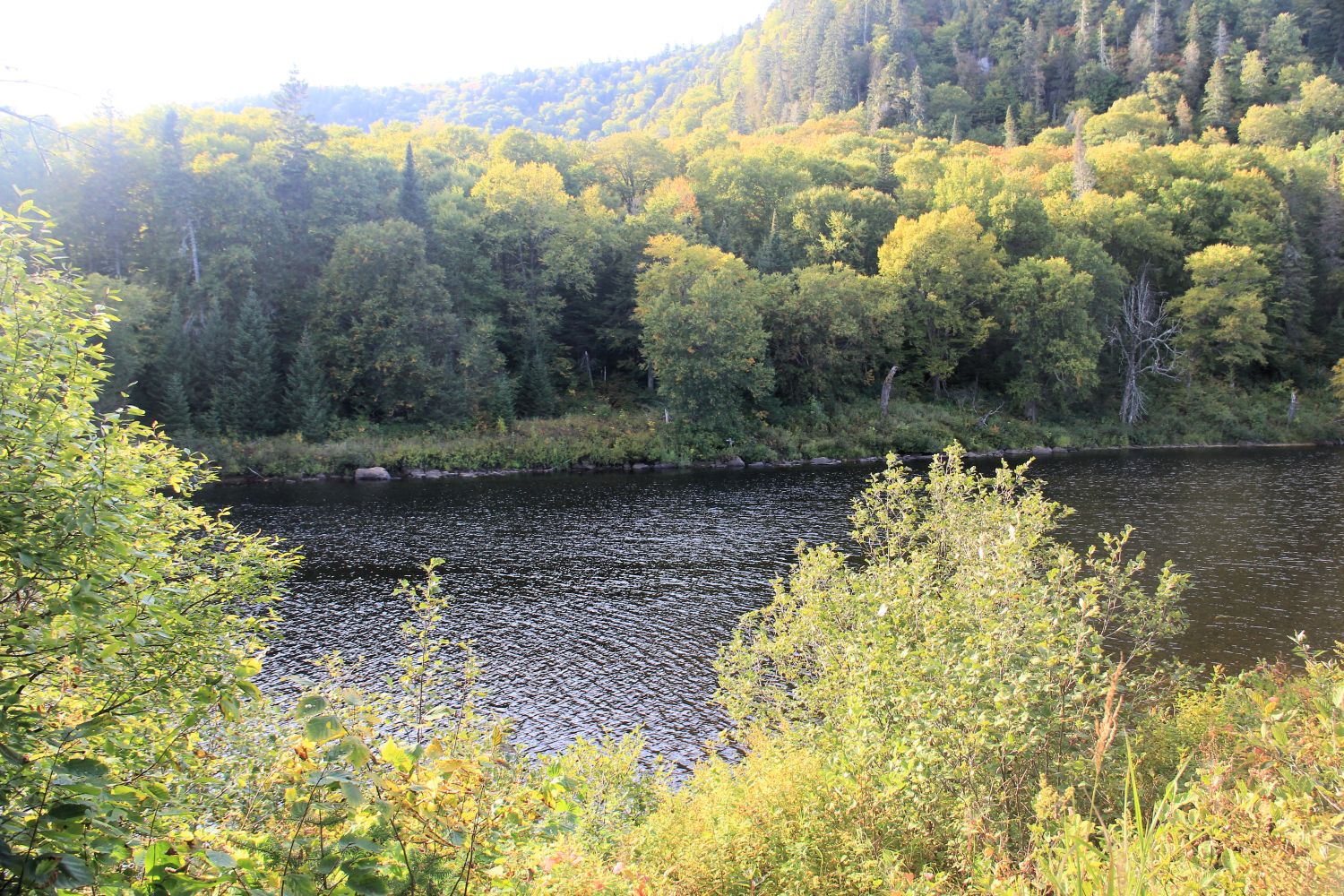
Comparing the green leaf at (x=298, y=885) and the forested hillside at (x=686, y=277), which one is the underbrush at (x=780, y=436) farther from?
the green leaf at (x=298, y=885)

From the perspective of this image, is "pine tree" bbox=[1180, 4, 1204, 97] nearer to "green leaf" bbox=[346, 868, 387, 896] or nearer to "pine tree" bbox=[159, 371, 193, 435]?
"pine tree" bbox=[159, 371, 193, 435]

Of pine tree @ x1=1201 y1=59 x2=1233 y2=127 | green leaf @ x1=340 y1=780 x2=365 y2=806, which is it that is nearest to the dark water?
green leaf @ x1=340 y1=780 x2=365 y2=806

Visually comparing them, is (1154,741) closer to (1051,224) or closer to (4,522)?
(4,522)

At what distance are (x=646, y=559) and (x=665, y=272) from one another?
93.2ft

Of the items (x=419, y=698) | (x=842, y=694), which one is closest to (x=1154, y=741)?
(x=842, y=694)

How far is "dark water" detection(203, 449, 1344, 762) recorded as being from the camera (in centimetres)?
1766

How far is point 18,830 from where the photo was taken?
9.58ft

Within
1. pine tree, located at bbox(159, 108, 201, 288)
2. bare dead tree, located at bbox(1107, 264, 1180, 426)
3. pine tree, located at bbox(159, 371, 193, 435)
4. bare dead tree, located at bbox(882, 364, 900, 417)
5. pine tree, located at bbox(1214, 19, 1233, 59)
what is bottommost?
pine tree, located at bbox(159, 371, 193, 435)

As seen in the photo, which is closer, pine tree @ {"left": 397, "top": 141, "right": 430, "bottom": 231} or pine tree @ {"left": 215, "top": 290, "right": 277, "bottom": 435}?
pine tree @ {"left": 215, "top": 290, "right": 277, "bottom": 435}

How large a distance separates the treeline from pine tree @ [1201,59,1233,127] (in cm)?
2063

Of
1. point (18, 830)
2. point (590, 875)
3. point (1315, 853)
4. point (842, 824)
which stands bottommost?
point (842, 824)

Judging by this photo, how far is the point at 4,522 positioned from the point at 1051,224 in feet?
228

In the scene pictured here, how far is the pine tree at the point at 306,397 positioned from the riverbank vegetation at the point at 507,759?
39.3m

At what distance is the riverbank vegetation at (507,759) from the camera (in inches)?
136
